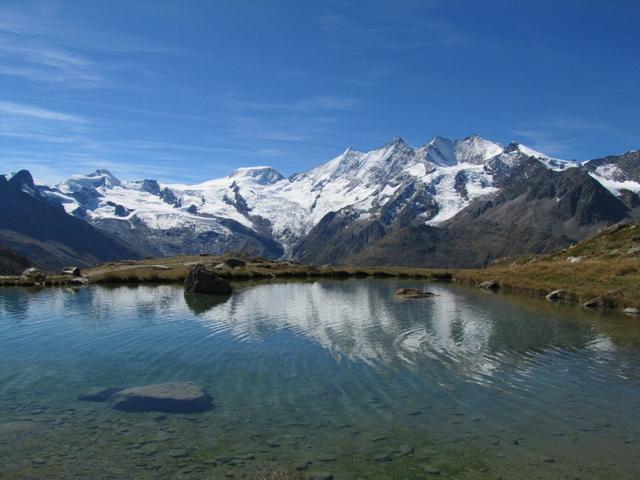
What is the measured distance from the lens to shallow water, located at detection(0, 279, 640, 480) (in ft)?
64.4

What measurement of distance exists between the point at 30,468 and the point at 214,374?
13045 mm

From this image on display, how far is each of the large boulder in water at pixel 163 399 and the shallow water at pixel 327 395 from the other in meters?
0.66

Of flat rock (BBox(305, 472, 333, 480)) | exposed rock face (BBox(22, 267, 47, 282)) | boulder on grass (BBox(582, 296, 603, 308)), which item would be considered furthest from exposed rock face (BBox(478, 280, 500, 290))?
flat rock (BBox(305, 472, 333, 480))

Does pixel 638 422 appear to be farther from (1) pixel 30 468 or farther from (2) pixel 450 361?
(1) pixel 30 468

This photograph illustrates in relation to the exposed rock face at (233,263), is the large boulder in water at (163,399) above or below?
below

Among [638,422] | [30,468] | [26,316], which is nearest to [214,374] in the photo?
[30,468]

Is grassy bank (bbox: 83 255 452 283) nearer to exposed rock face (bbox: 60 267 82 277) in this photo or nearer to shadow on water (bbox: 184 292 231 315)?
exposed rock face (bbox: 60 267 82 277)

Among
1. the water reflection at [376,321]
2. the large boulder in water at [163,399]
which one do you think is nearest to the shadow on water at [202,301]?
the water reflection at [376,321]

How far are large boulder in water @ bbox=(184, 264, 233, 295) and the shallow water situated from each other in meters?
20.5

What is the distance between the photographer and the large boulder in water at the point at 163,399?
2455 cm

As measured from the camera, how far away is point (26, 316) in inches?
1980

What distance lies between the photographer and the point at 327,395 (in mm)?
27266

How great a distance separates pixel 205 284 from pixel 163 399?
49757 millimetres

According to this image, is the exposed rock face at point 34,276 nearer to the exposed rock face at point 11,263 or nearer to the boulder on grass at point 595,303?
the exposed rock face at point 11,263
